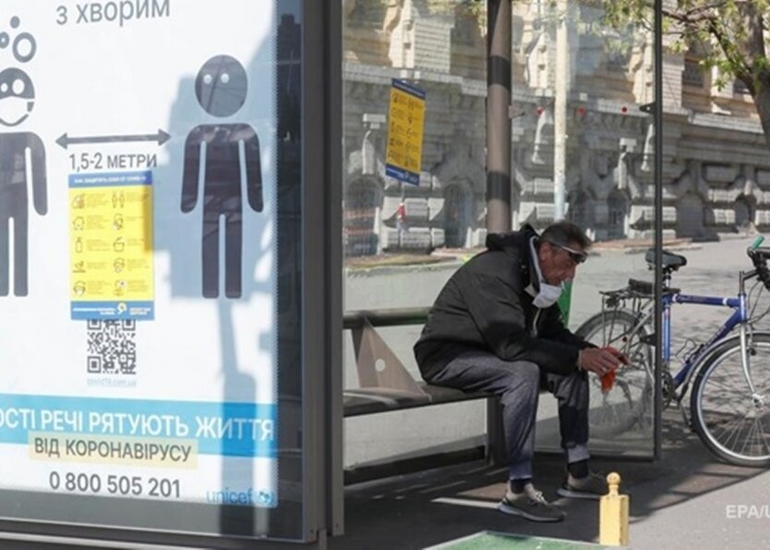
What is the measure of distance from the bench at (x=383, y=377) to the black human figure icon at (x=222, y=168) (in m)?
1.35

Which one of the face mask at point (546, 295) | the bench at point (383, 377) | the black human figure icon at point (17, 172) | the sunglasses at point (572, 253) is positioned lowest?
the bench at point (383, 377)

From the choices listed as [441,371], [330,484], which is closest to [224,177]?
[330,484]

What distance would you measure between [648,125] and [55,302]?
345cm

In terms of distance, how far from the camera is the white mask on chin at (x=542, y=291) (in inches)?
259

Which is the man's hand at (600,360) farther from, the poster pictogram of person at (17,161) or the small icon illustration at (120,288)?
the poster pictogram of person at (17,161)

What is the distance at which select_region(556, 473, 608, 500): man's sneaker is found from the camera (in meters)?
6.85

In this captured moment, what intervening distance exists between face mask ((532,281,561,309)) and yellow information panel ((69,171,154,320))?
2064 mm

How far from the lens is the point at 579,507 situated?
22.0 ft

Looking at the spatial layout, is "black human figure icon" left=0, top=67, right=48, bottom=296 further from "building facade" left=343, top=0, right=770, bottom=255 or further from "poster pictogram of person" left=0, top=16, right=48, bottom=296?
"building facade" left=343, top=0, right=770, bottom=255

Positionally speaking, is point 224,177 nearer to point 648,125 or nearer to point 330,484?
point 330,484

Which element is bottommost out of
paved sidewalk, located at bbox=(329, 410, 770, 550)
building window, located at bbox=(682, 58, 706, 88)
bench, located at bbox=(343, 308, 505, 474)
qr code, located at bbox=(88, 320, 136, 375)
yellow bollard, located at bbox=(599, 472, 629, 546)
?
paved sidewalk, located at bbox=(329, 410, 770, 550)

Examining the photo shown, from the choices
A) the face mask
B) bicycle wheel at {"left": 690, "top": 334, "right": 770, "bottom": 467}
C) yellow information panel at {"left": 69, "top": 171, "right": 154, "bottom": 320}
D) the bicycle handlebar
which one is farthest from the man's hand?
yellow information panel at {"left": 69, "top": 171, "right": 154, "bottom": 320}

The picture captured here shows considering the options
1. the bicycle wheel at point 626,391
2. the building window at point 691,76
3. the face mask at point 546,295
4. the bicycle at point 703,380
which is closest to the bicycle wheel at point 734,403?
the bicycle at point 703,380

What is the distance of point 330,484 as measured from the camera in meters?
5.00
